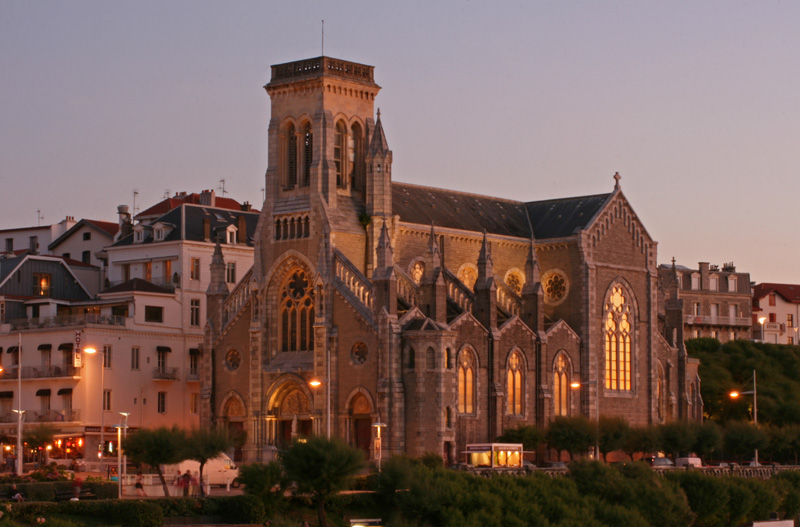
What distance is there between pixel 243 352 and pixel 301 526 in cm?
3073

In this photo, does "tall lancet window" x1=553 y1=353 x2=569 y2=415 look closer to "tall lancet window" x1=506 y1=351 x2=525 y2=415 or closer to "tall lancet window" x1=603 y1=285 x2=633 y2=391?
"tall lancet window" x1=506 y1=351 x2=525 y2=415

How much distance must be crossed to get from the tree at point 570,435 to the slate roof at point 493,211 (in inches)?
563

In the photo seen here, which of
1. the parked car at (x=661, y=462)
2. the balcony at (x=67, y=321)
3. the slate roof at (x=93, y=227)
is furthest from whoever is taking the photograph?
the slate roof at (x=93, y=227)

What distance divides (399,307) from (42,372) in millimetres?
22859

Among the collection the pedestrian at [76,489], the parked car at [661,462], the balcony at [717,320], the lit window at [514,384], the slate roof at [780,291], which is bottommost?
the parked car at [661,462]

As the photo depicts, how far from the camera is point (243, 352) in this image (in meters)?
93.0

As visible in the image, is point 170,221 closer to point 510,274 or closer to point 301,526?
point 510,274

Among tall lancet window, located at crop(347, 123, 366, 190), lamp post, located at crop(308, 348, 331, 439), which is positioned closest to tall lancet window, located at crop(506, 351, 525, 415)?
lamp post, located at crop(308, 348, 331, 439)

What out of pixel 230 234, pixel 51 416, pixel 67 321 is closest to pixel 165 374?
pixel 67 321

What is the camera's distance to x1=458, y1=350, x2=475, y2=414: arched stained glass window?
8756cm

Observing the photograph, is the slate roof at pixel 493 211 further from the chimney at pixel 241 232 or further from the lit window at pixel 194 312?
the lit window at pixel 194 312

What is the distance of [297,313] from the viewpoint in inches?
3600

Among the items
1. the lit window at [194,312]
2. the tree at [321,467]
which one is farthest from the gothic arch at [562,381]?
the tree at [321,467]

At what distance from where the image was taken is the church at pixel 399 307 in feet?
281
